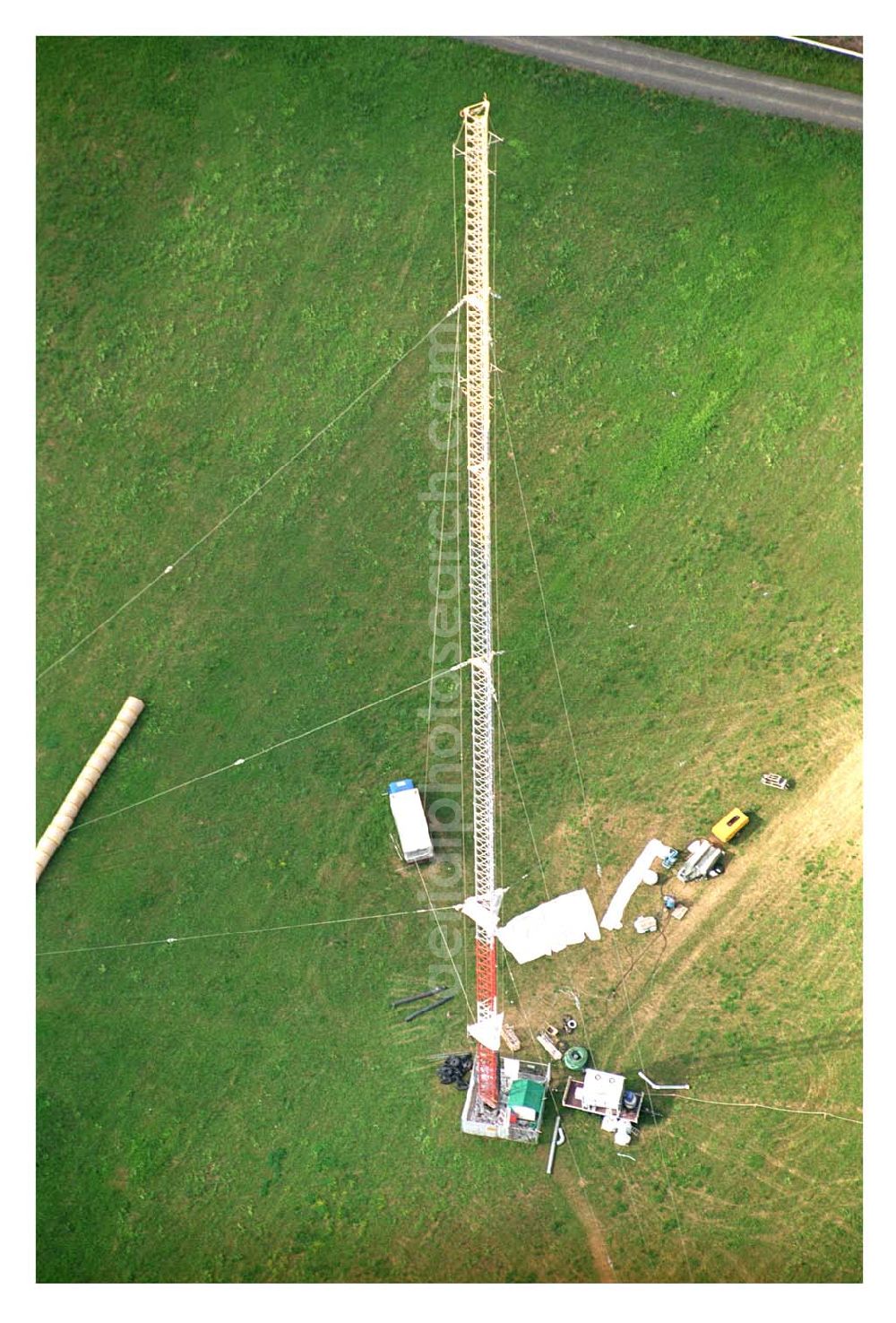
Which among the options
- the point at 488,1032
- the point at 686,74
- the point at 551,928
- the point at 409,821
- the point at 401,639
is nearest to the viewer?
the point at 488,1032

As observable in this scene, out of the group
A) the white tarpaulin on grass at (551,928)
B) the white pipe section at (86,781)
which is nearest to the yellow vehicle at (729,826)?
the white tarpaulin on grass at (551,928)

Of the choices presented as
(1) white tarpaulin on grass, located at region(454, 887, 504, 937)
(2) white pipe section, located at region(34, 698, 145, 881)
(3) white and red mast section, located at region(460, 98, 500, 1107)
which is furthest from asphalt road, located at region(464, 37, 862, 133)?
(1) white tarpaulin on grass, located at region(454, 887, 504, 937)

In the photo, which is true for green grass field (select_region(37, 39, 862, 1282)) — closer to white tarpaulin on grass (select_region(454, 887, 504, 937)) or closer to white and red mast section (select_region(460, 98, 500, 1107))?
white tarpaulin on grass (select_region(454, 887, 504, 937))

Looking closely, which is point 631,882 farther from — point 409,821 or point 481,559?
point 481,559

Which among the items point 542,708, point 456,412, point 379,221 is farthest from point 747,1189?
point 379,221

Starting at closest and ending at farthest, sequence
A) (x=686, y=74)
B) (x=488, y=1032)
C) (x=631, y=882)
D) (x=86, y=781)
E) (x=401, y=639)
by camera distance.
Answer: (x=488, y=1032), (x=631, y=882), (x=86, y=781), (x=401, y=639), (x=686, y=74)

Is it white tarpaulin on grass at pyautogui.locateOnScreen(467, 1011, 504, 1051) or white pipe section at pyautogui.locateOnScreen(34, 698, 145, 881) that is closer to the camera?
white tarpaulin on grass at pyautogui.locateOnScreen(467, 1011, 504, 1051)

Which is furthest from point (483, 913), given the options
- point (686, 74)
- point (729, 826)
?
point (686, 74)

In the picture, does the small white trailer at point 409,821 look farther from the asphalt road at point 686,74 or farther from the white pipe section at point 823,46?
the white pipe section at point 823,46
